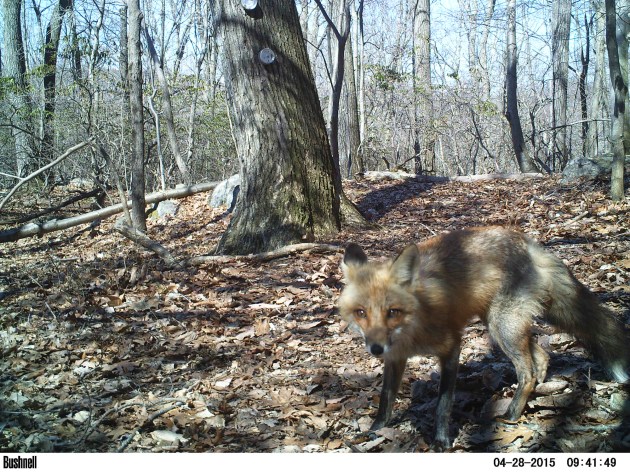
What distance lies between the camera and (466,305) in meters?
4.07

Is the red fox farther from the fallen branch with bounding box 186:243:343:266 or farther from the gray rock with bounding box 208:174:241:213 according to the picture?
the gray rock with bounding box 208:174:241:213

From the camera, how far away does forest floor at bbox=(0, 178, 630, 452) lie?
3.97m

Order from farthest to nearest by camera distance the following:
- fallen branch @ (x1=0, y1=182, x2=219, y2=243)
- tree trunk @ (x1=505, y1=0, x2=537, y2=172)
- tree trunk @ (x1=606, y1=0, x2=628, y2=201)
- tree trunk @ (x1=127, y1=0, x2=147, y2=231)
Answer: tree trunk @ (x1=505, y1=0, x2=537, y2=172)
tree trunk @ (x1=127, y1=0, x2=147, y2=231)
fallen branch @ (x1=0, y1=182, x2=219, y2=243)
tree trunk @ (x1=606, y1=0, x2=628, y2=201)

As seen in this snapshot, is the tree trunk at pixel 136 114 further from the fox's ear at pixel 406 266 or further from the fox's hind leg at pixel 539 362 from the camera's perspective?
the fox's hind leg at pixel 539 362

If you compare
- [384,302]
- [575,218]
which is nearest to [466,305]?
[384,302]

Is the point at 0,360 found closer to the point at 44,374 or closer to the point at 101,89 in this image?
the point at 44,374

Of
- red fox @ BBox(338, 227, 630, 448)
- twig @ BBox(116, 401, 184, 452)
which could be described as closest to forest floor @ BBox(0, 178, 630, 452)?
twig @ BBox(116, 401, 184, 452)

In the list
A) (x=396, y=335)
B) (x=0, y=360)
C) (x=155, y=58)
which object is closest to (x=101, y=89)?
(x=155, y=58)

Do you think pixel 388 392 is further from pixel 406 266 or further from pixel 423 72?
pixel 423 72

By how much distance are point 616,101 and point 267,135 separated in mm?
6484

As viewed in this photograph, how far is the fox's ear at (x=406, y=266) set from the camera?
12.3 feet

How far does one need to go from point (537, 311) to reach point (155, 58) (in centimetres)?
1491

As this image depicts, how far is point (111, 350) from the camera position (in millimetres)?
5512

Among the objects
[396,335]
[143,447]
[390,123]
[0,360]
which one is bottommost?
[143,447]
